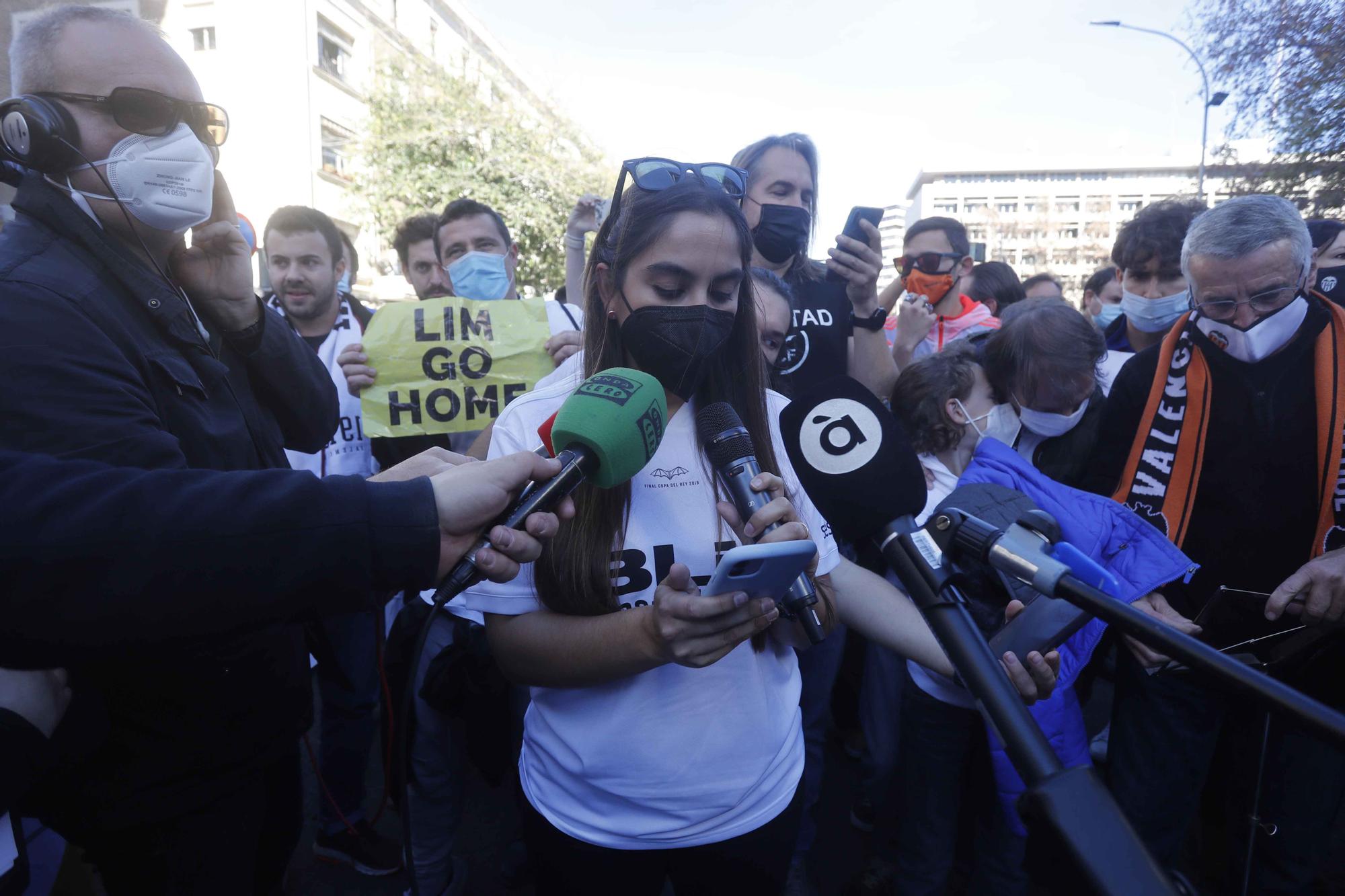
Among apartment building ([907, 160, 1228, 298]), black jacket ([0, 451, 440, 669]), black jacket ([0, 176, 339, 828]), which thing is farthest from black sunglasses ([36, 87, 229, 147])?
apartment building ([907, 160, 1228, 298])

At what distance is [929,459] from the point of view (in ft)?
9.00

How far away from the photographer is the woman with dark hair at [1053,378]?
9.18ft

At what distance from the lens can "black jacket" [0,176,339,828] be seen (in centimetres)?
106

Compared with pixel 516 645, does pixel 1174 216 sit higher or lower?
higher

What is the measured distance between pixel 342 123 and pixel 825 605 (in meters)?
20.6

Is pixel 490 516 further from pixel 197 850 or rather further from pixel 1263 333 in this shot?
pixel 1263 333

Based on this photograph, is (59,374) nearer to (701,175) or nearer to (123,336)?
(123,336)

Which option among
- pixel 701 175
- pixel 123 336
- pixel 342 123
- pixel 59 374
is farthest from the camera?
pixel 342 123

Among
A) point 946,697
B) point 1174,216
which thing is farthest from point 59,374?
point 1174,216

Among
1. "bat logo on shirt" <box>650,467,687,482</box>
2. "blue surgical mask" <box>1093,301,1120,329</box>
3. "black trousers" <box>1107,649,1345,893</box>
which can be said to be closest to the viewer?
"bat logo on shirt" <box>650,467,687,482</box>

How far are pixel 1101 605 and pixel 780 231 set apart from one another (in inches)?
101

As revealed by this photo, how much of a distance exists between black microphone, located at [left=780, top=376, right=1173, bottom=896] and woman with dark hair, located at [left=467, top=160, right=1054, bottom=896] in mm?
136

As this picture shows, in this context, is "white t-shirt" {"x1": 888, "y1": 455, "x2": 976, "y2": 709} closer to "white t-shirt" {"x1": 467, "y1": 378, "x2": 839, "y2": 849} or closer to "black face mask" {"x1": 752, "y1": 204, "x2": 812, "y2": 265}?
"white t-shirt" {"x1": 467, "y1": 378, "x2": 839, "y2": 849}

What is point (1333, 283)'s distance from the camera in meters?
3.50
